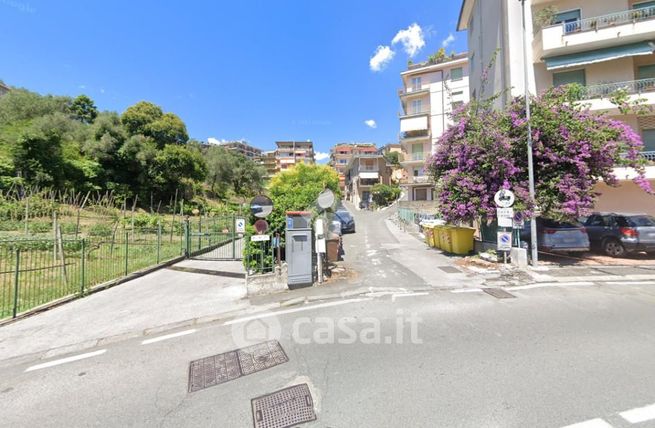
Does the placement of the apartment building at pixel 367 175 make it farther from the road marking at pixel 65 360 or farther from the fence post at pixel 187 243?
the road marking at pixel 65 360

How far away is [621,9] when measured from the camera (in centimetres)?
1427

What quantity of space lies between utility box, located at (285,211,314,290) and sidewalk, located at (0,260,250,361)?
1328mm

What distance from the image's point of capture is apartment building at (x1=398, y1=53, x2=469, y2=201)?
105 ft

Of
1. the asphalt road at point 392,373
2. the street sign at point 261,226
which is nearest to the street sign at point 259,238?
the street sign at point 261,226

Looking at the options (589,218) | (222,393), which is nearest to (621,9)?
(589,218)

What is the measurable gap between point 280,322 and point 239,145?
9729 centimetres

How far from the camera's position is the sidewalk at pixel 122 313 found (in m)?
4.68

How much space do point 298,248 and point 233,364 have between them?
3.46 metres

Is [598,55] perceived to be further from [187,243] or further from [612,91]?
[187,243]

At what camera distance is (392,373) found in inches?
126

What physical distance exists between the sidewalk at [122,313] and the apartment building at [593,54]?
15.2 meters

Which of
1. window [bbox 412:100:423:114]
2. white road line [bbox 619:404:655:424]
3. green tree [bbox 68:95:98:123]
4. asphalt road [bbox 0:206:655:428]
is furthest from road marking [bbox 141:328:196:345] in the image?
green tree [bbox 68:95:98:123]

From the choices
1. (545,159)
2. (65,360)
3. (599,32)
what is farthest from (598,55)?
(65,360)

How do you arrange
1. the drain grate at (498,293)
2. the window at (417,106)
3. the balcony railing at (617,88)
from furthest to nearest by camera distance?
the window at (417,106) → the balcony railing at (617,88) → the drain grate at (498,293)
